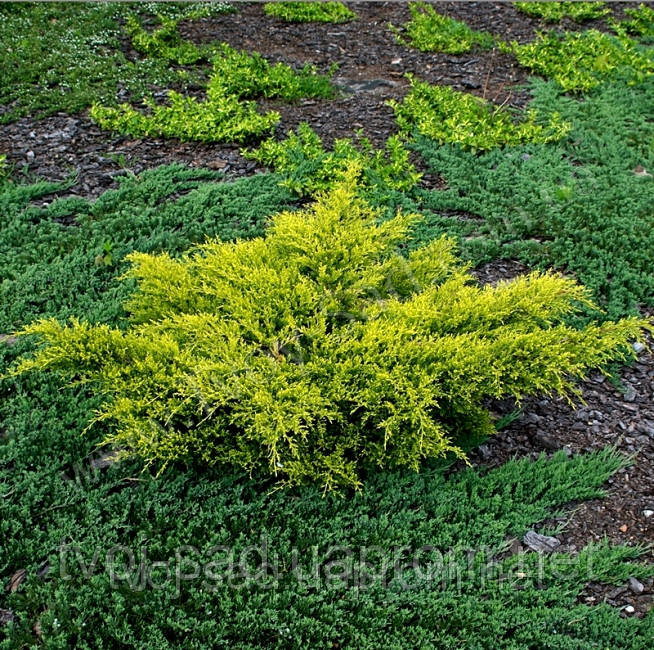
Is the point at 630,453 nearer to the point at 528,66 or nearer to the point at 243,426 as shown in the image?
the point at 243,426

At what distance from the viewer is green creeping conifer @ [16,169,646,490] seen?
272 centimetres

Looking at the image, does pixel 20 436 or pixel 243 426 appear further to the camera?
pixel 20 436

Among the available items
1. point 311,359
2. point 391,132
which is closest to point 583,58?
point 391,132

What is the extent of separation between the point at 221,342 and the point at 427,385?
2.85 feet

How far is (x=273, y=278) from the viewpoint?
2.98 metres

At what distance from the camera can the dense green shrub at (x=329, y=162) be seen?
4.76 m

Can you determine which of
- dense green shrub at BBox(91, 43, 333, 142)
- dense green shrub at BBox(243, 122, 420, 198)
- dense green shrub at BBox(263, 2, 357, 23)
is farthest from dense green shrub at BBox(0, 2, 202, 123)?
dense green shrub at BBox(263, 2, 357, 23)

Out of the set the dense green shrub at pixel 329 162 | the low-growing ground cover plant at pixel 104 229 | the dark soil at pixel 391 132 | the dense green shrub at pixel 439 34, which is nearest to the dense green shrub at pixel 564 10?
the dark soil at pixel 391 132

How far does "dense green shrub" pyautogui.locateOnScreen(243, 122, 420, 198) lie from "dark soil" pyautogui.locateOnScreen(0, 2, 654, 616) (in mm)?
158

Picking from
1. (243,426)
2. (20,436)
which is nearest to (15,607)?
(20,436)

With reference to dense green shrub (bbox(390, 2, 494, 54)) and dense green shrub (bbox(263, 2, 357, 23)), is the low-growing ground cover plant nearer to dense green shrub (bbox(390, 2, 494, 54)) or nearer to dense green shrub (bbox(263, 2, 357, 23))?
dense green shrub (bbox(390, 2, 494, 54))

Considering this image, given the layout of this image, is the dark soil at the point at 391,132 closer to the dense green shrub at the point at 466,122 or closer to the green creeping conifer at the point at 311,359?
the dense green shrub at the point at 466,122

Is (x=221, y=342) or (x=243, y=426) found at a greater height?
(x=221, y=342)

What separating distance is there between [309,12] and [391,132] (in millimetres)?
2279
